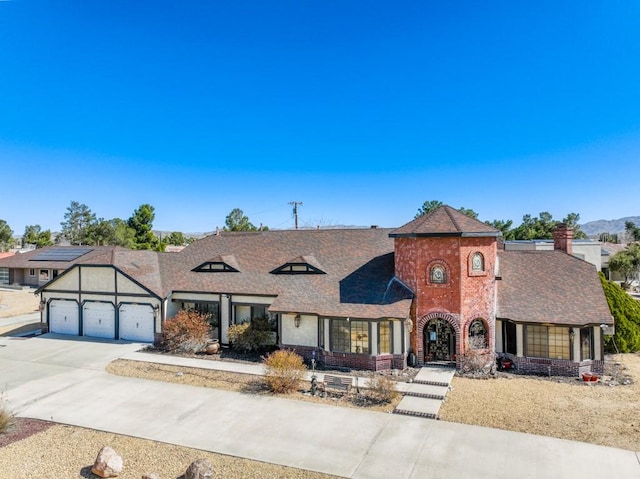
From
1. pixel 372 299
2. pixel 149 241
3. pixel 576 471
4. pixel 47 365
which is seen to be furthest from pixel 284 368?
pixel 149 241

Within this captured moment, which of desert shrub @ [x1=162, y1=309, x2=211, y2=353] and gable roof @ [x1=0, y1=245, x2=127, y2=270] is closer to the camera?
desert shrub @ [x1=162, y1=309, x2=211, y2=353]

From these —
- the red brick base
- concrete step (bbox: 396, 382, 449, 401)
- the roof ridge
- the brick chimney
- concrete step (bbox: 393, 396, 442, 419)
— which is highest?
the roof ridge

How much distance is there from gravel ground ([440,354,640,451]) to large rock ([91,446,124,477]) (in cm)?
976

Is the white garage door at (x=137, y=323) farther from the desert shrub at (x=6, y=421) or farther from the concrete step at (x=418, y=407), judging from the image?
the concrete step at (x=418, y=407)

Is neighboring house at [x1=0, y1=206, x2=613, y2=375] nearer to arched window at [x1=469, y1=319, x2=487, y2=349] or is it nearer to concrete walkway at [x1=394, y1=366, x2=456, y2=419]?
arched window at [x1=469, y1=319, x2=487, y2=349]

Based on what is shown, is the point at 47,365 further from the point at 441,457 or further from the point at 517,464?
the point at 517,464

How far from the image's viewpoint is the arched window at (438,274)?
19.5 metres

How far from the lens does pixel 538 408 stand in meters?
14.7

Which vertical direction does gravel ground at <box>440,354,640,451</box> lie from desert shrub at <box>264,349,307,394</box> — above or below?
below

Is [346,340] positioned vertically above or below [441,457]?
above

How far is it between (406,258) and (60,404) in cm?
1523

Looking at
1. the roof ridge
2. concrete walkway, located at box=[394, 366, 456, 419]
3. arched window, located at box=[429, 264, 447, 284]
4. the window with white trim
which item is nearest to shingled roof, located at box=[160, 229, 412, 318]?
the window with white trim

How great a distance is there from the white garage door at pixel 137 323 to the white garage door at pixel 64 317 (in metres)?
3.42

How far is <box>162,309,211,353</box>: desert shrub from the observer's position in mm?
21906
